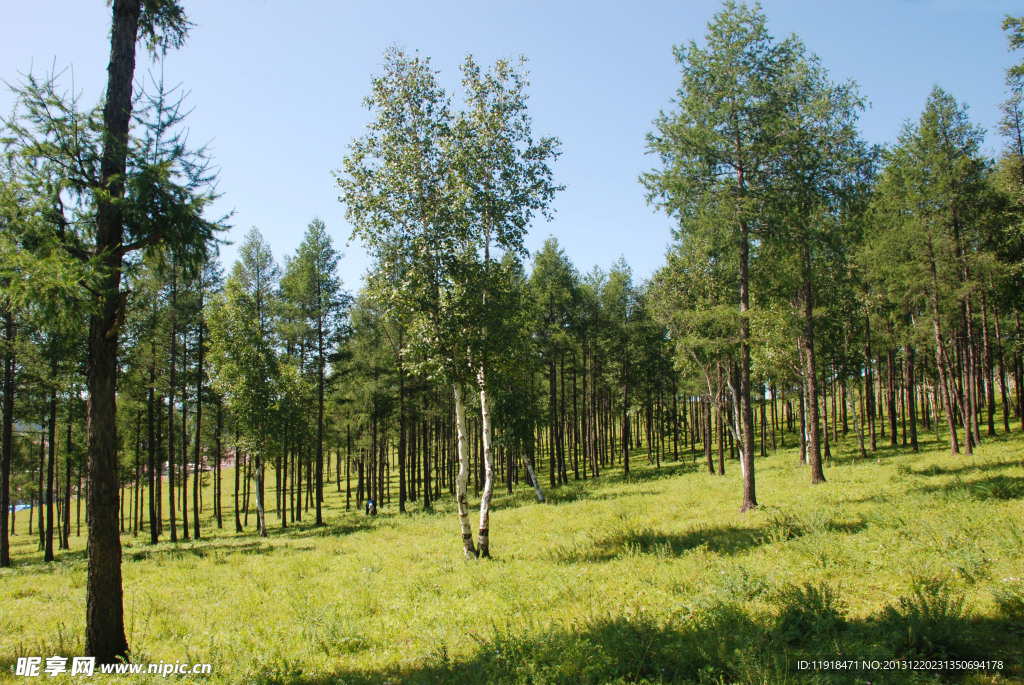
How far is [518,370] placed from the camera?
14758mm

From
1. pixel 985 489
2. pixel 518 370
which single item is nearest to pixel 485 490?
pixel 518 370

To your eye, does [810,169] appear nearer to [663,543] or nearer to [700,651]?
[663,543]

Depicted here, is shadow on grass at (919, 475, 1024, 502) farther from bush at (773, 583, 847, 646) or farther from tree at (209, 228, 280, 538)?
tree at (209, 228, 280, 538)

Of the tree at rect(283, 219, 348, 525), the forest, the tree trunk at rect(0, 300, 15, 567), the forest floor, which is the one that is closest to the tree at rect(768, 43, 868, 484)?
the forest

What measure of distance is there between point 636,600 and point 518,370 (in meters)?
7.05

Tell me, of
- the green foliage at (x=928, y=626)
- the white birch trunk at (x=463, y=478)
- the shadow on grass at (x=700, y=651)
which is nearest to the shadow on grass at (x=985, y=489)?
the green foliage at (x=928, y=626)

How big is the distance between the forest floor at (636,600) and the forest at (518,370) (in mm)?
70

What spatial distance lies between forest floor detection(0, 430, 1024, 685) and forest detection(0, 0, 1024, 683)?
0.07 m

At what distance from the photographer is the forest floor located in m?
6.36

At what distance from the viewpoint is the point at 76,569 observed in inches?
775

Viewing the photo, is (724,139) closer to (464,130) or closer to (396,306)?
(464,130)

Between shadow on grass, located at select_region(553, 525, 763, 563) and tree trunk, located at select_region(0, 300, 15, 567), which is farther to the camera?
tree trunk, located at select_region(0, 300, 15, 567)

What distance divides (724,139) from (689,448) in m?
40.4

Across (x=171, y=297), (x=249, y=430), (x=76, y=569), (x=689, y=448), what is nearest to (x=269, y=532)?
(x=249, y=430)
